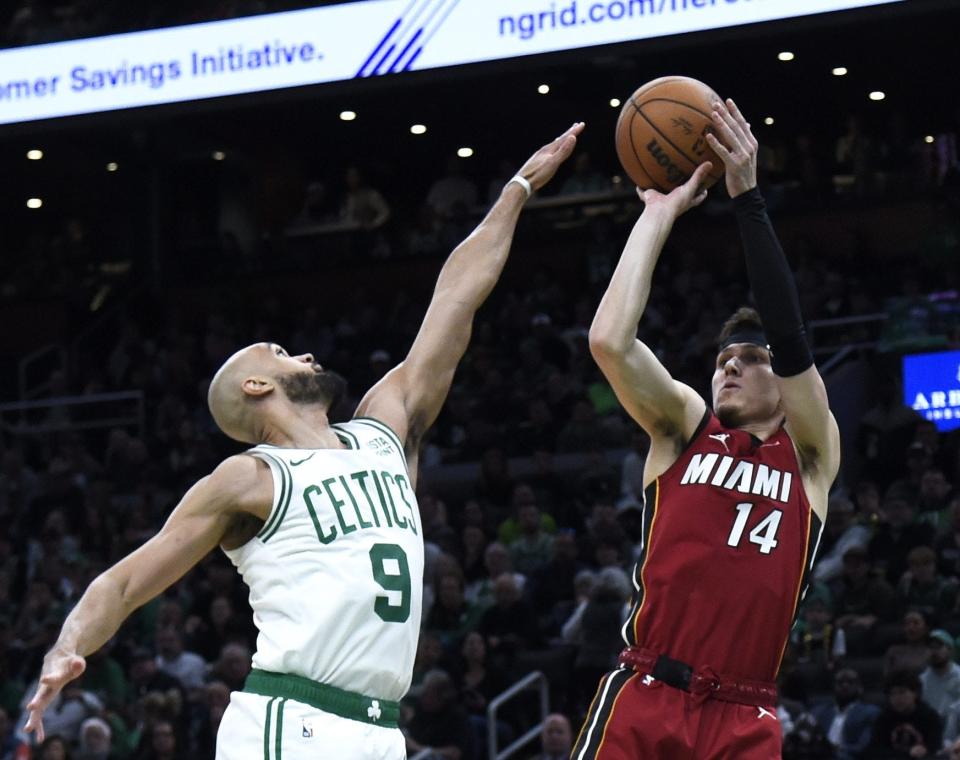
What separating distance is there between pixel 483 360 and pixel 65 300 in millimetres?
6978

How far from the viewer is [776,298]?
5523 millimetres

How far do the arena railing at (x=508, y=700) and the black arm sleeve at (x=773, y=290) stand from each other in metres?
6.49

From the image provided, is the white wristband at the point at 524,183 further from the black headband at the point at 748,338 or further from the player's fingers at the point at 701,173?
the black headband at the point at 748,338

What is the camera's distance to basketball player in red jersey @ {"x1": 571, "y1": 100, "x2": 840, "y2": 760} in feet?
18.2

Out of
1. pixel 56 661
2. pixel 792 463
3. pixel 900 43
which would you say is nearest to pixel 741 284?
pixel 900 43

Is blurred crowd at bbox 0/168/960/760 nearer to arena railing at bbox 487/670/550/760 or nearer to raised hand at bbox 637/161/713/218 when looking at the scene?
arena railing at bbox 487/670/550/760

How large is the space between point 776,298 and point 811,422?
45 cm

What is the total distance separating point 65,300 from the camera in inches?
879

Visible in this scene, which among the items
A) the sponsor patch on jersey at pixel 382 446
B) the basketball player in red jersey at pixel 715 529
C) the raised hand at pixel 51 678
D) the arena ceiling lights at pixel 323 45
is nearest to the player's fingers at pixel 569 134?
the basketball player in red jersey at pixel 715 529

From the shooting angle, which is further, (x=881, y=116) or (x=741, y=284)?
(x=881, y=116)

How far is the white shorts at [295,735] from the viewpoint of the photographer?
525 cm

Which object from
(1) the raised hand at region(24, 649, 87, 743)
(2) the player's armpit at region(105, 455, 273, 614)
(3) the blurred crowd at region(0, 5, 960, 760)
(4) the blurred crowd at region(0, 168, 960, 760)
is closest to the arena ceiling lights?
(3) the blurred crowd at region(0, 5, 960, 760)

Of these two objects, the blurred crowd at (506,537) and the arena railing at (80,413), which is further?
the arena railing at (80,413)

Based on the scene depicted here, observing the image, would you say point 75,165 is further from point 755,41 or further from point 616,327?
point 616,327
